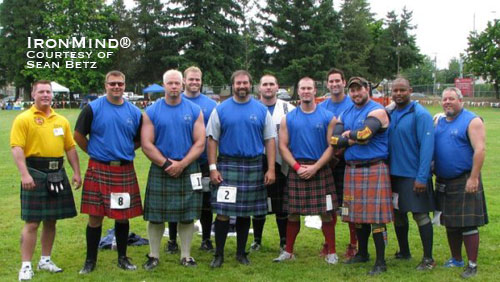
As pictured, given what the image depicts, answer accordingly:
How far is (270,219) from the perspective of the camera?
23.9 feet

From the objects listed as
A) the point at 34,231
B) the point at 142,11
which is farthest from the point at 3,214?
the point at 142,11

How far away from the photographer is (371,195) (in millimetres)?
4812

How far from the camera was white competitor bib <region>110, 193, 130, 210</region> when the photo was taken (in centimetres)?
482

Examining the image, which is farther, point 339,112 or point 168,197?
point 339,112

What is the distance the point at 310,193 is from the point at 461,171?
4.53ft

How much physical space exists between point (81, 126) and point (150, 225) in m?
1.14

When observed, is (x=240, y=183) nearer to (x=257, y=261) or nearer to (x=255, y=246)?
(x=257, y=261)

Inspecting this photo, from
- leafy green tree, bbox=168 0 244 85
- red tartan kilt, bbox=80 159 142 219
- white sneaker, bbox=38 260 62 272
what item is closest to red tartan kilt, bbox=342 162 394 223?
red tartan kilt, bbox=80 159 142 219

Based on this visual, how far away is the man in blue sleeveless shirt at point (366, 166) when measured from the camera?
4.79 m

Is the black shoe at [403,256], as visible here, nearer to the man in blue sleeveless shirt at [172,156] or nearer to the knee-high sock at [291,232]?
the knee-high sock at [291,232]

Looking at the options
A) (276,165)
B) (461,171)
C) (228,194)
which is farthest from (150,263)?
(461,171)

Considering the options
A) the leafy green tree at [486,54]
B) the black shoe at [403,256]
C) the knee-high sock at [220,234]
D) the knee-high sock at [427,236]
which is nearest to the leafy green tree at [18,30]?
the leafy green tree at [486,54]

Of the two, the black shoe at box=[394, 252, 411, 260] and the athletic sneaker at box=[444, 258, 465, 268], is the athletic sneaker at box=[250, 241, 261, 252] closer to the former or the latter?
the black shoe at box=[394, 252, 411, 260]

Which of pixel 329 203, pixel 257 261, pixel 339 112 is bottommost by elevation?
pixel 257 261
